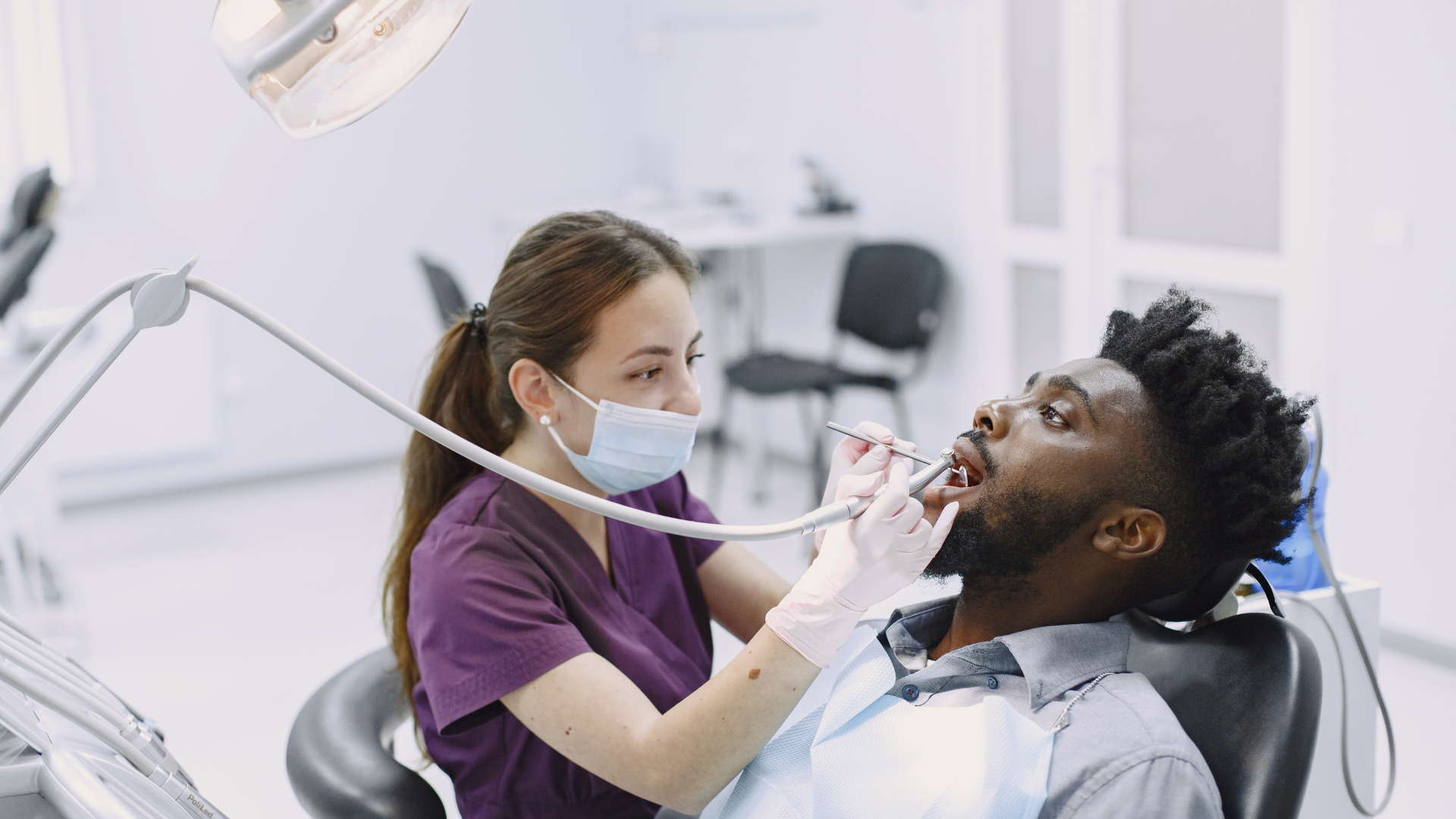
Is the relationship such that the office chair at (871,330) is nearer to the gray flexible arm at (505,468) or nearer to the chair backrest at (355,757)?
the chair backrest at (355,757)

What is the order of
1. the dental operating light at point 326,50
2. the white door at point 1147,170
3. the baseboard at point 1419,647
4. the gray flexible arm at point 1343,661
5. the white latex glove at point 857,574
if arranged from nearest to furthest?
1. the dental operating light at point 326,50
2. the white latex glove at point 857,574
3. the gray flexible arm at point 1343,661
4. the baseboard at point 1419,647
5. the white door at point 1147,170

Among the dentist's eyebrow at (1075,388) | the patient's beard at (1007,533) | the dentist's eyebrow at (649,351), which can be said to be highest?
the dentist's eyebrow at (649,351)

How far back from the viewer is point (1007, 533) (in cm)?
113

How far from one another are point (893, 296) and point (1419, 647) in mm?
1686

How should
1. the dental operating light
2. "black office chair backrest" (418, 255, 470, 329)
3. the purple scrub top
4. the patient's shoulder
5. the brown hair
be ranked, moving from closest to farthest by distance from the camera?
1. the dental operating light
2. the patient's shoulder
3. the purple scrub top
4. the brown hair
5. "black office chair backrest" (418, 255, 470, 329)

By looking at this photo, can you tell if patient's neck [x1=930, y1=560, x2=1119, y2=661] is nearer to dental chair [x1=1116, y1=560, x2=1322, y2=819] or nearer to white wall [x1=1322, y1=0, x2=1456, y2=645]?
dental chair [x1=1116, y1=560, x2=1322, y2=819]

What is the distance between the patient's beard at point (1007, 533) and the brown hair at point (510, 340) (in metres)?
0.44

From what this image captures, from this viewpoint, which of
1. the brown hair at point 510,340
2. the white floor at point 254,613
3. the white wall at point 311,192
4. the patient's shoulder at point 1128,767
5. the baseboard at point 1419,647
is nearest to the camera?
the patient's shoulder at point 1128,767

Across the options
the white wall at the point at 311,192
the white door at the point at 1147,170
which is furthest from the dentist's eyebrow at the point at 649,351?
the white wall at the point at 311,192

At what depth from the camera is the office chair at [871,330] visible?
346 cm

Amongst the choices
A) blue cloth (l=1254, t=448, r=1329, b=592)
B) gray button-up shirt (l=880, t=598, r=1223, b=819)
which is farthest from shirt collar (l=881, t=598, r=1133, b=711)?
blue cloth (l=1254, t=448, r=1329, b=592)

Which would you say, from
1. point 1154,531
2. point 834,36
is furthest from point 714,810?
point 834,36

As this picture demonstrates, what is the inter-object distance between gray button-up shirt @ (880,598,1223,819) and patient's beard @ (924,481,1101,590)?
68 mm

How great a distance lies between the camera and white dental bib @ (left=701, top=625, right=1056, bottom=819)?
0.94 metres
